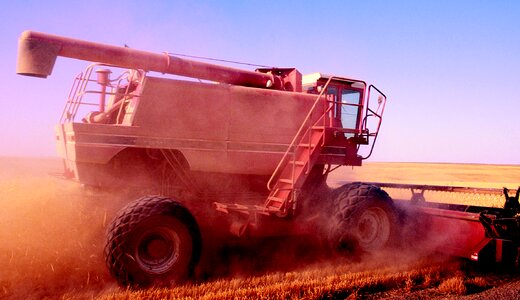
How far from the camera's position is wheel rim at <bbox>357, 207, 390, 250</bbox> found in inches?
278

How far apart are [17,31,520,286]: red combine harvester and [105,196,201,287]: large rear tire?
0.01 meters

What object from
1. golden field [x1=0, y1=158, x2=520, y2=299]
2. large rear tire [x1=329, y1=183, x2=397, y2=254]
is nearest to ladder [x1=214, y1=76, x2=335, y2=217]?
large rear tire [x1=329, y1=183, x2=397, y2=254]

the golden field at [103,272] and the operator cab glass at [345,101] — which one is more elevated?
the operator cab glass at [345,101]

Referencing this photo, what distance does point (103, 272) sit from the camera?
5836 millimetres

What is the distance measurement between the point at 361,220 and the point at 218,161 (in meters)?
2.33

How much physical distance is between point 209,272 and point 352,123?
345cm

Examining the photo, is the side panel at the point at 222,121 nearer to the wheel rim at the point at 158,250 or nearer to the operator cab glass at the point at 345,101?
the operator cab glass at the point at 345,101

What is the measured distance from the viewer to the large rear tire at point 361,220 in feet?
22.2

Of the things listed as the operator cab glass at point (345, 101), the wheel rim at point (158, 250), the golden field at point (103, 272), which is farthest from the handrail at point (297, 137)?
the wheel rim at point (158, 250)

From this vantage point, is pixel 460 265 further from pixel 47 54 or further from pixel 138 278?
pixel 47 54

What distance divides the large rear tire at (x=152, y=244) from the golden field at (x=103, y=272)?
22 cm

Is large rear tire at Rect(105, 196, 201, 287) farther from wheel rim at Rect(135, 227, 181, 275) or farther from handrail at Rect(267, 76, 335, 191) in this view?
handrail at Rect(267, 76, 335, 191)

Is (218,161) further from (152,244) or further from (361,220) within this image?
(361,220)

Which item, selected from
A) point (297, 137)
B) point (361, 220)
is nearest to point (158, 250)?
point (297, 137)
